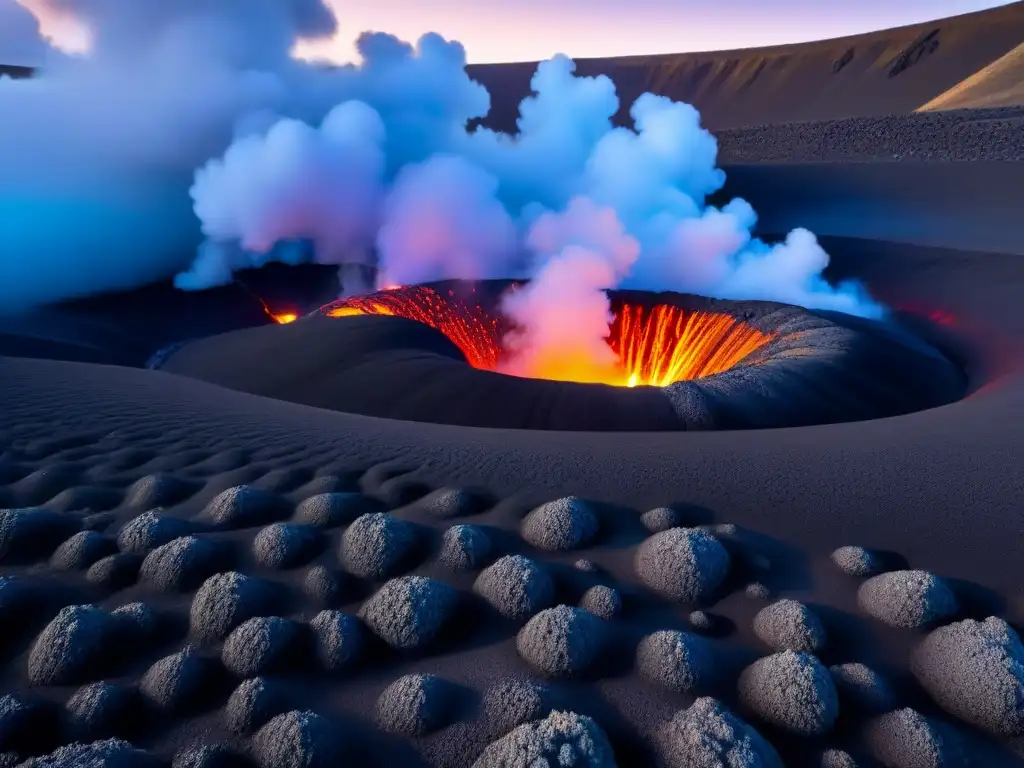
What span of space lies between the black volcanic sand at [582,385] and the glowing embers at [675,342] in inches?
33.6

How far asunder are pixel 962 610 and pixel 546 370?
11.5 m

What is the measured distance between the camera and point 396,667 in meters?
1.96

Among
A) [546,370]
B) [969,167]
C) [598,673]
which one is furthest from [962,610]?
[969,167]

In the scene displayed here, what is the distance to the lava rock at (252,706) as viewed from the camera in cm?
173

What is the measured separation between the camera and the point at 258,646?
1.95 m

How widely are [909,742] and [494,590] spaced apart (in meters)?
1.25

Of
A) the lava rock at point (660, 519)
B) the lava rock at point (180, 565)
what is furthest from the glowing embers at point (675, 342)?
the lava rock at point (180, 565)

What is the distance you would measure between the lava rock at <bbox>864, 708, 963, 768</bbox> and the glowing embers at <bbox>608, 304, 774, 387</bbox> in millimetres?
8393

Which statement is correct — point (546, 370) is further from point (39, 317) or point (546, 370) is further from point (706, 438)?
point (39, 317)

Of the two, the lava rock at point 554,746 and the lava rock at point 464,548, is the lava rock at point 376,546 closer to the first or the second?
the lava rock at point 464,548

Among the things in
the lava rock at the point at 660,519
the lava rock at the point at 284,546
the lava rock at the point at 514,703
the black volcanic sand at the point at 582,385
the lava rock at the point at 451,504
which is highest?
the black volcanic sand at the point at 582,385

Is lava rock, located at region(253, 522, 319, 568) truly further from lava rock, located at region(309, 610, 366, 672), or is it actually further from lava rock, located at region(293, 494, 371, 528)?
lava rock, located at region(309, 610, 366, 672)

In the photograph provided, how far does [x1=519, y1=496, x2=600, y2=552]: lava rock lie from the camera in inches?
101

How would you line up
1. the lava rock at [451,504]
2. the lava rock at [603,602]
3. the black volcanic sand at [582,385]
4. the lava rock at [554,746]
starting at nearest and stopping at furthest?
the lava rock at [554,746]
the lava rock at [603,602]
the lava rock at [451,504]
the black volcanic sand at [582,385]
